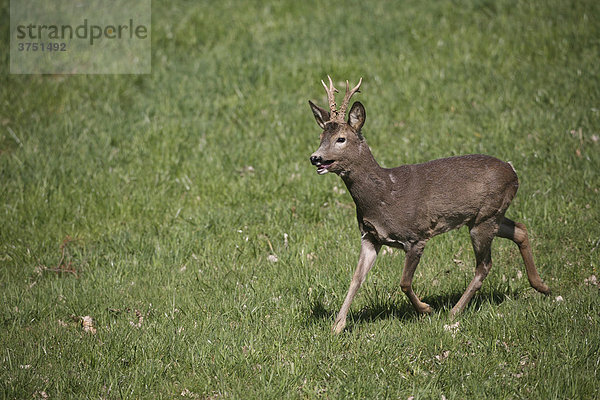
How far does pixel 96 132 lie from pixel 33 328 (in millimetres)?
4645

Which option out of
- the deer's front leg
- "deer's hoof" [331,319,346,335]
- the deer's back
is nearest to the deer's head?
the deer's back

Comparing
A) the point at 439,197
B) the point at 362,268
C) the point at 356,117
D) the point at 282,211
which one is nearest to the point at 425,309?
the point at 362,268

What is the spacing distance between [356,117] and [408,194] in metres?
0.84

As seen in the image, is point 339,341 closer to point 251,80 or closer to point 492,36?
point 251,80

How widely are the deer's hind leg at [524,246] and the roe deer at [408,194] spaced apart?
0.33 metres

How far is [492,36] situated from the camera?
12594 mm

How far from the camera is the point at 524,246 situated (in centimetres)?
709

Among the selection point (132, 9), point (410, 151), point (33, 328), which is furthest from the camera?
point (132, 9)

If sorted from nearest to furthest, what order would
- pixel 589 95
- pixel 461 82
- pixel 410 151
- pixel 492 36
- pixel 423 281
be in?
1. pixel 423 281
2. pixel 410 151
3. pixel 589 95
4. pixel 461 82
5. pixel 492 36

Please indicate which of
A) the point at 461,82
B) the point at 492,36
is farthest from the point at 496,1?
the point at 461,82

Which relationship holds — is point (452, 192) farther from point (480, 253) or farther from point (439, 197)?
point (480, 253)
